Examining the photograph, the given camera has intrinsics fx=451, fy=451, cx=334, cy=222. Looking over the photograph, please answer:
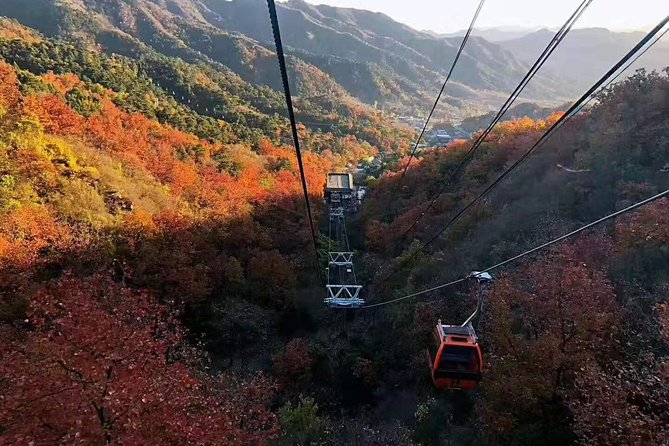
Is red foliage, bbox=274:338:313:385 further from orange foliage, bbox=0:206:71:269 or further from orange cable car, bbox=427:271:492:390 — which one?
orange foliage, bbox=0:206:71:269

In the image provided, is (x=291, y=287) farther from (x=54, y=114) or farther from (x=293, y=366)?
(x=54, y=114)

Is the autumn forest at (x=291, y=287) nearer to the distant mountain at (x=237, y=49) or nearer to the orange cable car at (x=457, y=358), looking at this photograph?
the orange cable car at (x=457, y=358)

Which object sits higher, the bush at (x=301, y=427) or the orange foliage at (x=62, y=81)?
the orange foliage at (x=62, y=81)

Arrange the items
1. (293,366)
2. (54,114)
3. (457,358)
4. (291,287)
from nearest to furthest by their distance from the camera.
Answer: (457,358) < (293,366) < (291,287) < (54,114)

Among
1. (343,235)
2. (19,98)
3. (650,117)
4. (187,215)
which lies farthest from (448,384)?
(19,98)

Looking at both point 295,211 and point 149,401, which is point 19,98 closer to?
point 295,211

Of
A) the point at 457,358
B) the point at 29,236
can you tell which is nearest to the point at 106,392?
the point at 457,358

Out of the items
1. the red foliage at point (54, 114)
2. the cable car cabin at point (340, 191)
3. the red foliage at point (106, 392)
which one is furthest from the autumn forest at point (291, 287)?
the cable car cabin at point (340, 191)
